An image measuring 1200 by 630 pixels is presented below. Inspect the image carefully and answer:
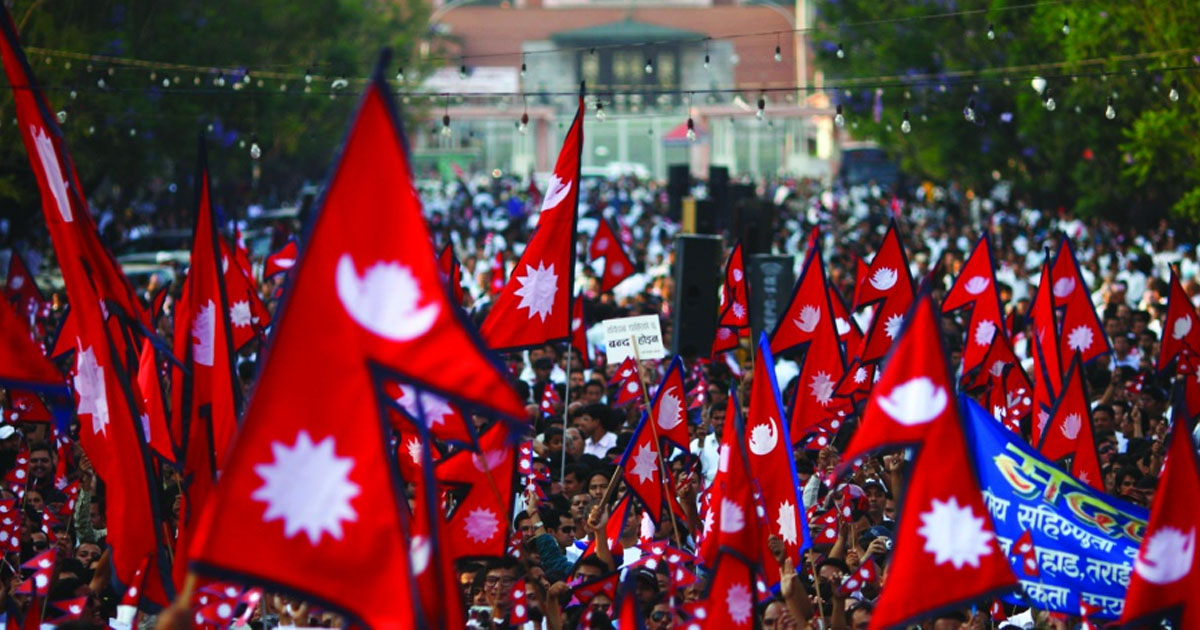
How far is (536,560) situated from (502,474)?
0.65m

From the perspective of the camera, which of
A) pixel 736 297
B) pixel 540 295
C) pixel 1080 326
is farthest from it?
pixel 736 297

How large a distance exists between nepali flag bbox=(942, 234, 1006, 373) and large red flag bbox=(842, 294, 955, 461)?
6.48m

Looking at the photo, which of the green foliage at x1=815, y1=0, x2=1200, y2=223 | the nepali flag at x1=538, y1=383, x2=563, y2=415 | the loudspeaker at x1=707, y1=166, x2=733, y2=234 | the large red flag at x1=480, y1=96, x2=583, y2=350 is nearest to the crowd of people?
the nepali flag at x1=538, y1=383, x2=563, y2=415

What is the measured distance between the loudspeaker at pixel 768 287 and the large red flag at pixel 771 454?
9.59 metres

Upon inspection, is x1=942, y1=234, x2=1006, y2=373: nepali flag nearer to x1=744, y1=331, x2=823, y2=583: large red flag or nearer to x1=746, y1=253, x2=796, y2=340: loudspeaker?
x1=744, y1=331, x2=823, y2=583: large red flag

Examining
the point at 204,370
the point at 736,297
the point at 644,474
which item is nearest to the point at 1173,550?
the point at 644,474

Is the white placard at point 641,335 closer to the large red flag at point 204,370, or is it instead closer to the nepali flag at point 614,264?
the large red flag at point 204,370

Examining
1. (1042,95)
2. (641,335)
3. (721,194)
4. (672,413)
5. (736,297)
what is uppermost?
(721,194)

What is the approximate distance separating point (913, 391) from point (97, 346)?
345 centimetres

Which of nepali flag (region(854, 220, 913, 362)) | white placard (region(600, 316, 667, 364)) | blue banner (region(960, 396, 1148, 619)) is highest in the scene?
nepali flag (region(854, 220, 913, 362))

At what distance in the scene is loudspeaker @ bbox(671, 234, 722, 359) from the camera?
16656mm

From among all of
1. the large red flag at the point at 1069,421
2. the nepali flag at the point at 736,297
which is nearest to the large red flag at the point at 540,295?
the large red flag at the point at 1069,421

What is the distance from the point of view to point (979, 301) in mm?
12891

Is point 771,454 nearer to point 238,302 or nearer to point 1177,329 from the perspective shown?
point 1177,329
